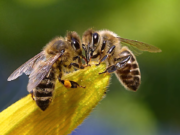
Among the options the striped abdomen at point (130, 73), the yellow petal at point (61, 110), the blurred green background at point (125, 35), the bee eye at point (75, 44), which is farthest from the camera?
the blurred green background at point (125, 35)

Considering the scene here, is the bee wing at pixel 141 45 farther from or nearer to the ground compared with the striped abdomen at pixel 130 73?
farther from the ground

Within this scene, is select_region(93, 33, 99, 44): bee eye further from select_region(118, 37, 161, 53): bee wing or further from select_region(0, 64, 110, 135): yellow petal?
select_region(0, 64, 110, 135): yellow petal

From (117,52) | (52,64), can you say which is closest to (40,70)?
(52,64)

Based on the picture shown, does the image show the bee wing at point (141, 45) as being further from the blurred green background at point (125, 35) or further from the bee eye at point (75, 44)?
the blurred green background at point (125, 35)

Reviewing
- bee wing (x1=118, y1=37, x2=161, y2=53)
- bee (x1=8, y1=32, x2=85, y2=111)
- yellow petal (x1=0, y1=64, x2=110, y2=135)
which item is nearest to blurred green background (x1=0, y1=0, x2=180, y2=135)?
bee wing (x1=118, y1=37, x2=161, y2=53)

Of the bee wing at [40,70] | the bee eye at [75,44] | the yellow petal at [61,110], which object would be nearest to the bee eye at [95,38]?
the bee eye at [75,44]

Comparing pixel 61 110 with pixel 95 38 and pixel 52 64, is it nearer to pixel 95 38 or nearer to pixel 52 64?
pixel 52 64
